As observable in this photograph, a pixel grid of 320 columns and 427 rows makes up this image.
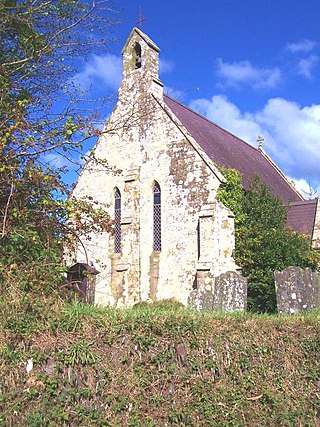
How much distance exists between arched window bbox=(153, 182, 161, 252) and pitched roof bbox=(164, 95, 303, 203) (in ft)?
9.17

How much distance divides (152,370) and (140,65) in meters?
19.6

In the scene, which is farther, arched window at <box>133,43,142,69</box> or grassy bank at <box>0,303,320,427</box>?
arched window at <box>133,43,142,69</box>

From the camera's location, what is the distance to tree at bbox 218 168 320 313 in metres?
18.2

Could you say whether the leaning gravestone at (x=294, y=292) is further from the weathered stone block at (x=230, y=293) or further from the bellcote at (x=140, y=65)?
the bellcote at (x=140, y=65)

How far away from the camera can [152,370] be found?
5.75 meters

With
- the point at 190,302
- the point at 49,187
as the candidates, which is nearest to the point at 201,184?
the point at 190,302

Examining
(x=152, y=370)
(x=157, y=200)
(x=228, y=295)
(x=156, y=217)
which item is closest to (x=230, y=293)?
(x=228, y=295)

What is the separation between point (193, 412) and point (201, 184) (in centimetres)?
1427

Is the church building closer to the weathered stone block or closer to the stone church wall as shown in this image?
the stone church wall

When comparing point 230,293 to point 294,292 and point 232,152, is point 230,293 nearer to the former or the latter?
point 294,292

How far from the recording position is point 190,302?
1144 cm

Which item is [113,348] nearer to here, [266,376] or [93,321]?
[93,321]

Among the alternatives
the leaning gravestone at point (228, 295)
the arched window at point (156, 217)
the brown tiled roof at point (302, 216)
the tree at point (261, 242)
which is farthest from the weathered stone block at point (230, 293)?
the brown tiled roof at point (302, 216)

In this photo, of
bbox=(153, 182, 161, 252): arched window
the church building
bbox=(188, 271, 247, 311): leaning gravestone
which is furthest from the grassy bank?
bbox=(153, 182, 161, 252): arched window
